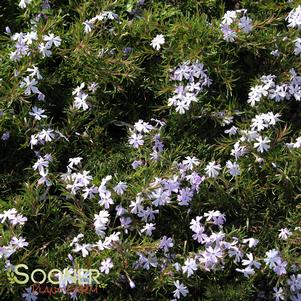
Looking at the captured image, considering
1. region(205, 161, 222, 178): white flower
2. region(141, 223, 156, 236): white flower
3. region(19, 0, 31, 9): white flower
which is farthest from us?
region(19, 0, 31, 9): white flower

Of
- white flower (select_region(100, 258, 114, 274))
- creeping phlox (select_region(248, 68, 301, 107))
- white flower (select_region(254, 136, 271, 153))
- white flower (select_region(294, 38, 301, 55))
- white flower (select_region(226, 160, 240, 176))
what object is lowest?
white flower (select_region(100, 258, 114, 274))

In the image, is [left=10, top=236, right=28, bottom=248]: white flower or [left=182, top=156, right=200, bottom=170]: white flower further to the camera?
[left=182, top=156, right=200, bottom=170]: white flower

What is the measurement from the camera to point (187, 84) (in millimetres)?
3338

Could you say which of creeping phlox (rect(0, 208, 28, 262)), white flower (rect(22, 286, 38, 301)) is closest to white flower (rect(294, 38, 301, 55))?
creeping phlox (rect(0, 208, 28, 262))

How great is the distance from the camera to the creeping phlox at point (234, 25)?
3.30 meters

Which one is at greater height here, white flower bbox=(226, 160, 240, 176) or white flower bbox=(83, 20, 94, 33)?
white flower bbox=(83, 20, 94, 33)

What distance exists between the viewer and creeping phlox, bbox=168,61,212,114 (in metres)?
3.24

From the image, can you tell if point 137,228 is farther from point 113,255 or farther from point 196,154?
point 196,154

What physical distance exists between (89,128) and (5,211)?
71 cm

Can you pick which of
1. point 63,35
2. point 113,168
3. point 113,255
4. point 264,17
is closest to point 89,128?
point 113,168

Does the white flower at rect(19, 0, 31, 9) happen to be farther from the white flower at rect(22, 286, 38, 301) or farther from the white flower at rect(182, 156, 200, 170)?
the white flower at rect(22, 286, 38, 301)

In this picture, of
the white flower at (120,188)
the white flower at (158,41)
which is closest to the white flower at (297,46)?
the white flower at (158,41)

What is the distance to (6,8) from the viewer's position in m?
3.74
